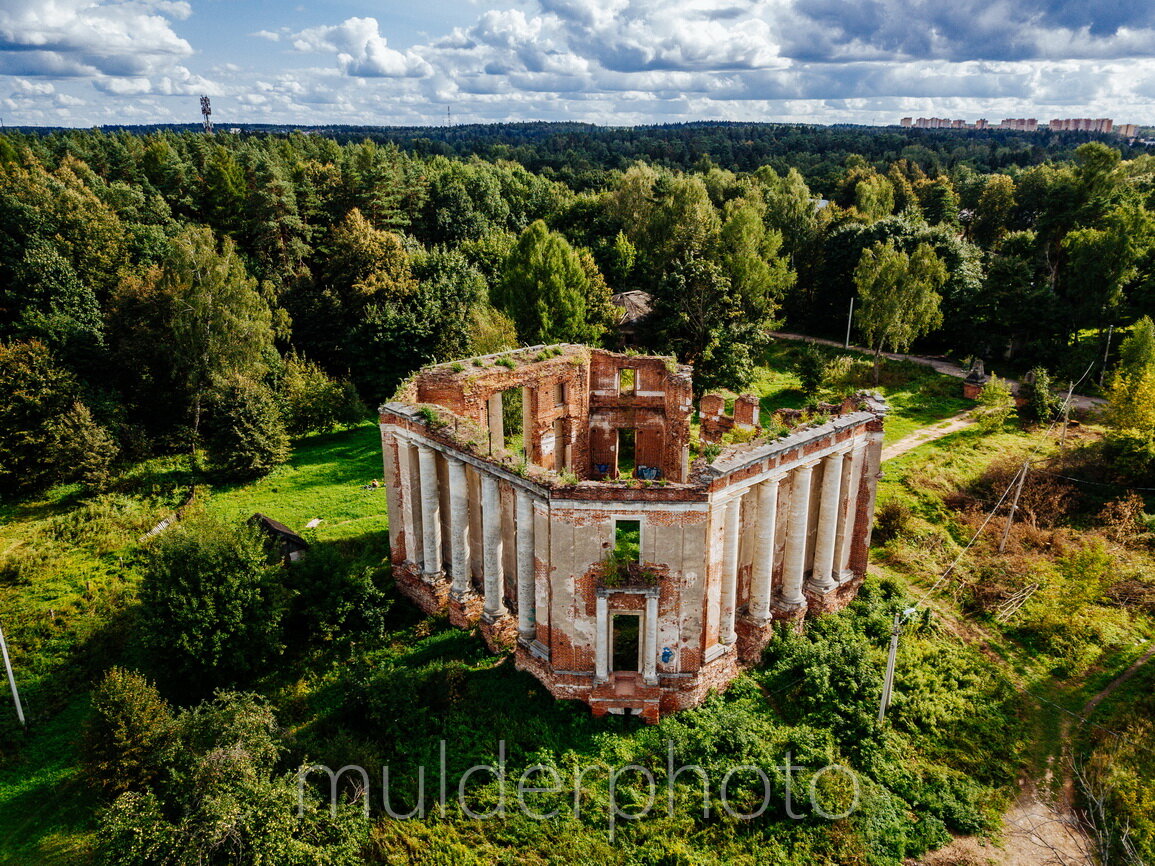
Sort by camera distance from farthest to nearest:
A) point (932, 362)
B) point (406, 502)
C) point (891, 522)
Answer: point (932, 362), point (891, 522), point (406, 502)

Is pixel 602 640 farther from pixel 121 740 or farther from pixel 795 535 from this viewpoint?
pixel 121 740

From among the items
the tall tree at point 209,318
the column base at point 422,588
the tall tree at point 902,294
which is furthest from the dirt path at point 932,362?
the tall tree at point 209,318

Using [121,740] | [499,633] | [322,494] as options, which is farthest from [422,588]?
[322,494]

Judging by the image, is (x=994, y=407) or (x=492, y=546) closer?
(x=492, y=546)

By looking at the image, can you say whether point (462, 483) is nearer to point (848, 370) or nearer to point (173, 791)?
point (173, 791)

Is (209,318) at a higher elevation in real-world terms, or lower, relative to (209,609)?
higher

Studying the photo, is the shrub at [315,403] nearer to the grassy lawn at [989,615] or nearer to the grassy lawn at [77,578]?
the grassy lawn at [77,578]

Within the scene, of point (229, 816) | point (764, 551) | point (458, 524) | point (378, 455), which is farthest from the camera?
point (378, 455)

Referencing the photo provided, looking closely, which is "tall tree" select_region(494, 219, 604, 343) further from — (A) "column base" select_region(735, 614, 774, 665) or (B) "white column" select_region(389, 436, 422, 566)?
(A) "column base" select_region(735, 614, 774, 665)
